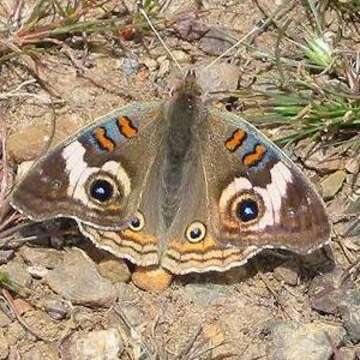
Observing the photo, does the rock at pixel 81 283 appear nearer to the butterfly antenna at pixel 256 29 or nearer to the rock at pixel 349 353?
the rock at pixel 349 353

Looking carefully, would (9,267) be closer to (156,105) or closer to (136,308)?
(136,308)

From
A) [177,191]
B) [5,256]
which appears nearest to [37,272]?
[5,256]

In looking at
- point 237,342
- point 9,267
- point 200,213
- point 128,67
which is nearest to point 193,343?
point 237,342

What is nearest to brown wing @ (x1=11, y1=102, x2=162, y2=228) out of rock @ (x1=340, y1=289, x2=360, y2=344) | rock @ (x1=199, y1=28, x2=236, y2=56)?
rock @ (x1=199, y1=28, x2=236, y2=56)

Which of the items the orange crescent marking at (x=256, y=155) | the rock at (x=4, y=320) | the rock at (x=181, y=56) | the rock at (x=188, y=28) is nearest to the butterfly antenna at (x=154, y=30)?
the rock at (x=181, y=56)

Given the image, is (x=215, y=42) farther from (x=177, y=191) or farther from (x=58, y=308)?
(x=58, y=308)

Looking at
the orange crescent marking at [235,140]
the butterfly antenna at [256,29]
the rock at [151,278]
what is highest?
the butterfly antenna at [256,29]
